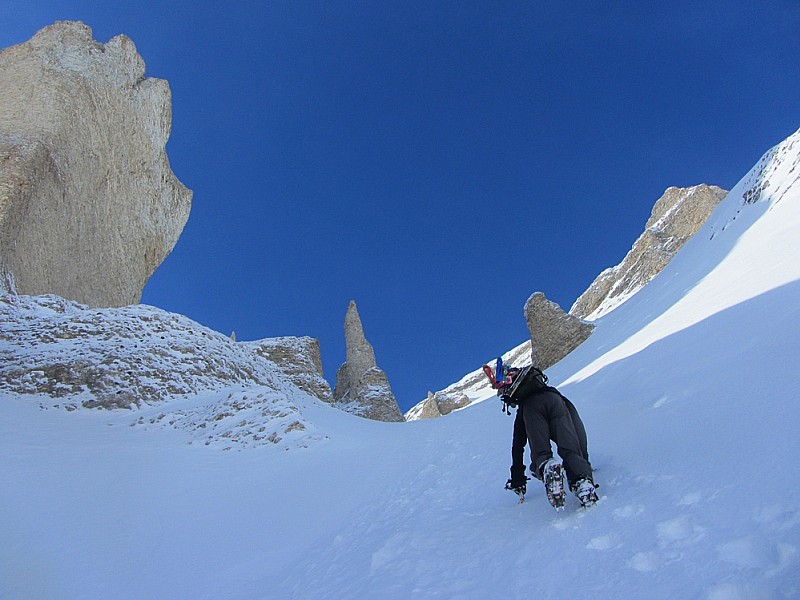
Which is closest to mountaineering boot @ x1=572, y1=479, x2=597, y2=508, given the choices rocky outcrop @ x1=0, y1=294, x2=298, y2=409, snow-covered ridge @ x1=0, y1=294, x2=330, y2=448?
snow-covered ridge @ x1=0, y1=294, x2=330, y2=448

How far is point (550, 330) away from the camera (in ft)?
94.6

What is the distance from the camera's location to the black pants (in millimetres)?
4105

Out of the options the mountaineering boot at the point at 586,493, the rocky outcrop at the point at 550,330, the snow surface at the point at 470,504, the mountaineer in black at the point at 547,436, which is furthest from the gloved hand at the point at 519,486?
the rocky outcrop at the point at 550,330

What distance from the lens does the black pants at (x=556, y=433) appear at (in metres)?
4.11

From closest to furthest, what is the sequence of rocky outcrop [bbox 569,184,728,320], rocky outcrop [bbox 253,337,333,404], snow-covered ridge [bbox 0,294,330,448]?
snow-covered ridge [bbox 0,294,330,448] → rocky outcrop [bbox 253,337,333,404] → rocky outcrop [bbox 569,184,728,320]

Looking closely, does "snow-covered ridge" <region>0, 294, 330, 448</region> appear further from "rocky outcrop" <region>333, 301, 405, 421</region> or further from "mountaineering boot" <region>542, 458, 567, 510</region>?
"rocky outcrop" <region>333, 301, 405, 421</region>

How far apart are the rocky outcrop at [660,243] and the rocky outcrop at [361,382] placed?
23.6 m

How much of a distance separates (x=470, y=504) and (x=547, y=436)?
1552mm

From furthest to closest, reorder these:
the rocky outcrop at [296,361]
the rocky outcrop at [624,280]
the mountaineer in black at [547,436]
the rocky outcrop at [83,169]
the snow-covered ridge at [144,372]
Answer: the rocky outcrop at [296,361] < the rocky outcrop at [624,280] < the rocky outcrop at [83,169] < the snow-covered ridge at [144,372] < the mountaineer in black at [547,436]

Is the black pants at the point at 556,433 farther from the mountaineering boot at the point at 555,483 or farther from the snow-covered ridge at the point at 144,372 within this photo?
the snow-covered ridge at the point at 144,372

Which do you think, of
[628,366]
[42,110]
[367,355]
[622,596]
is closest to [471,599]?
[622,596]

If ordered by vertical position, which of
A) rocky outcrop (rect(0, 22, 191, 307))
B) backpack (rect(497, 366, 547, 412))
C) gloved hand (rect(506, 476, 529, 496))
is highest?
rocky outcrop (rect(0, 22, 191, 307))

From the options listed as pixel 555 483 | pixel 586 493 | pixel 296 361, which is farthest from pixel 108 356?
pixel 296 361

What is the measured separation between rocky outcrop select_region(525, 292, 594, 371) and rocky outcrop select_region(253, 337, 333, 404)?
12.4m
